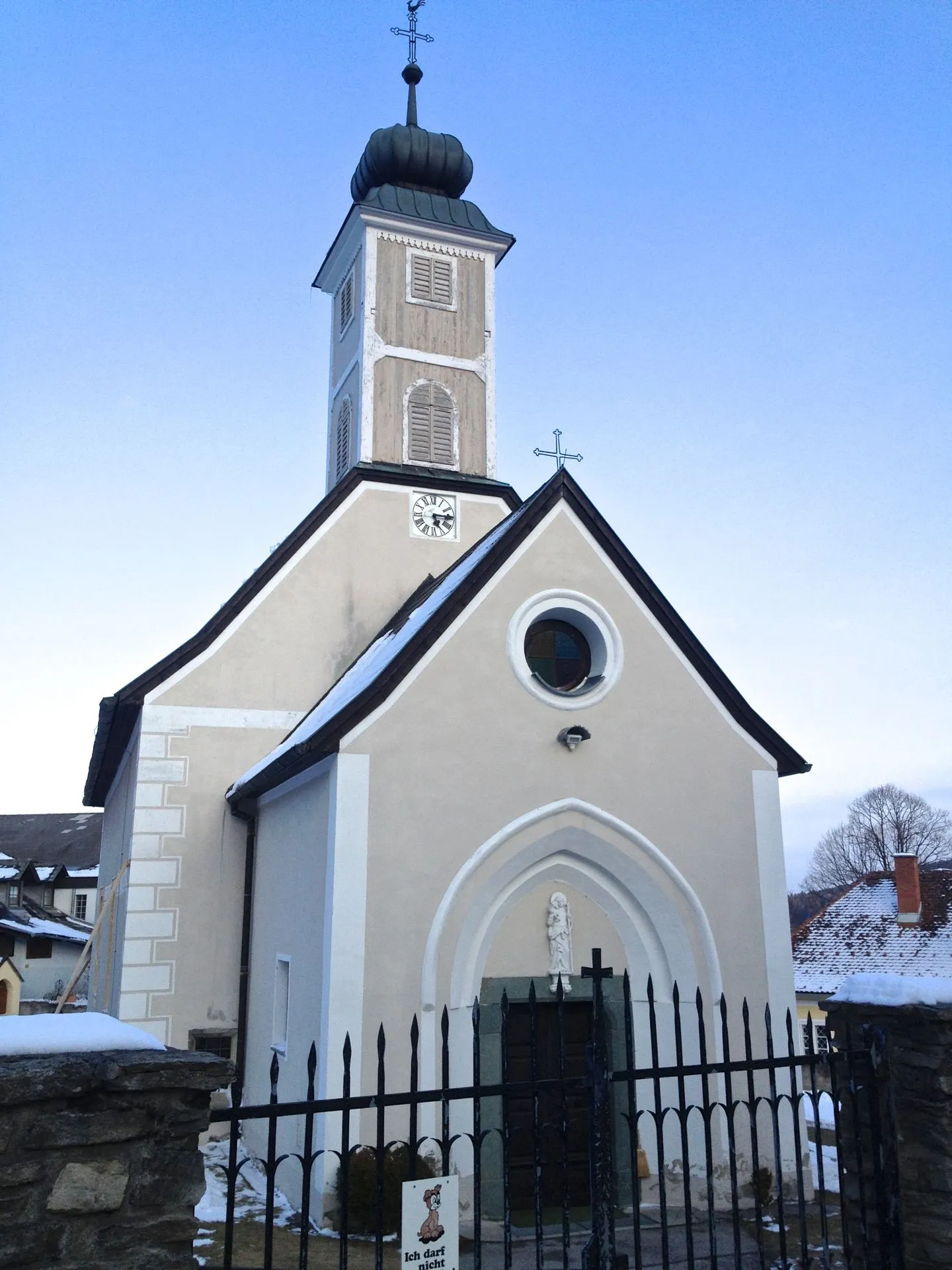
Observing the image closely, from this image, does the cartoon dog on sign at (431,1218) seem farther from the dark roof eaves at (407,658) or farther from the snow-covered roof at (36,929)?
the snow-covered roof at (36,929)

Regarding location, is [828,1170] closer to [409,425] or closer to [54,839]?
[409,425]

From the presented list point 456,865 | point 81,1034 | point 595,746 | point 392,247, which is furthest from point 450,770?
point 392,247

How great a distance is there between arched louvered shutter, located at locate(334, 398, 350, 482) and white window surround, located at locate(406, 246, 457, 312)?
1.96 m

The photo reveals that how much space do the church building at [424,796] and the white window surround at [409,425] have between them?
2.03 feet

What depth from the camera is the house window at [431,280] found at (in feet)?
55.9

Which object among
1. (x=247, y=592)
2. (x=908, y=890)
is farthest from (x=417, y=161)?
(x=908, y=890)

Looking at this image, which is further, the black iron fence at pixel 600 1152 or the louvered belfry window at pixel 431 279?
the louvered belfry window at pixel 431 279

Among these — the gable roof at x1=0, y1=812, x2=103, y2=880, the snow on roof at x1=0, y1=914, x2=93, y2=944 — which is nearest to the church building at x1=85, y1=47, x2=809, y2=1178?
the snow on roof at x1=0, y1=914, x2=93, y2=944

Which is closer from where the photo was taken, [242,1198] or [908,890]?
[242,1198]

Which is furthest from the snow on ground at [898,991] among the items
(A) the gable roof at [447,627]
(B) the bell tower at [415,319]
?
(B) the bell tower at [415,319]

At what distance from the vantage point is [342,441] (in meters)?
17.3

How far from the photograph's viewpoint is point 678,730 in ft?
35.9

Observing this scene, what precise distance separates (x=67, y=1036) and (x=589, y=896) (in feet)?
25.1

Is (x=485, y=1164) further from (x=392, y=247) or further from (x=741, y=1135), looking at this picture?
(x=392, y=247)
